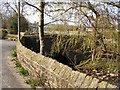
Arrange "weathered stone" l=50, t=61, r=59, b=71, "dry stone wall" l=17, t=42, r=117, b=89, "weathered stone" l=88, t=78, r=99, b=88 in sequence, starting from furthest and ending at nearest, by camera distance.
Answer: "weathered stone" l=50, t=61, r=59, b=71 → "dry stone wall" l=17, t=42, r=117, b=89 → "weathered stone" l=88, t=78, r=99, b=88

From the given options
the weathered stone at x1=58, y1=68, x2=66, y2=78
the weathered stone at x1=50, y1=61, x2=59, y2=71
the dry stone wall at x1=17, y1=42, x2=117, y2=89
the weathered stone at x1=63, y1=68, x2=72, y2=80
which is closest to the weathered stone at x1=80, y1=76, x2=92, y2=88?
the dry stone wall at x1=17, y1=42, x2=117, y2=89

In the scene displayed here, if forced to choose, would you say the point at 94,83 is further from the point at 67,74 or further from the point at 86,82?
the point at 67,74

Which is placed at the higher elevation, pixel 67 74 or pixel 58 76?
pixel 67 74

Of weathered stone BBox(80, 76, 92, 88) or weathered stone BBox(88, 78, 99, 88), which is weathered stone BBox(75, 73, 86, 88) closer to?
weathered stone BBox(80, 76, 92, 88)

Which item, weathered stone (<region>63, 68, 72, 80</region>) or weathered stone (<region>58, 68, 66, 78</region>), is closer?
weathered stone (<region>63, 68, 72, 80</region>)

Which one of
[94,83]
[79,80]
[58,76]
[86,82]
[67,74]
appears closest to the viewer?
[94,83]

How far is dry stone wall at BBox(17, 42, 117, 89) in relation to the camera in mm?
5232

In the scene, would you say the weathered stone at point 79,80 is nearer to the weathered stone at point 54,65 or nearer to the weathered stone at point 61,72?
the weathered stone at point 61,72

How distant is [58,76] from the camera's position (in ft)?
22.3

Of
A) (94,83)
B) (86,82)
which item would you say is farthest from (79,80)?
(94,83)

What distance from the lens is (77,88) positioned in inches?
221

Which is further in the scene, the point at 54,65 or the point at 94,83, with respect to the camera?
the point at 54,65

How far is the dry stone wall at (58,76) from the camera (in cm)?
523

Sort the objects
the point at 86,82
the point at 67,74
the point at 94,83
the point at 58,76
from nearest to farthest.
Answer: the point at 94,83 → the point at 86,82 → the point at 67,74 → the point at 58,76
